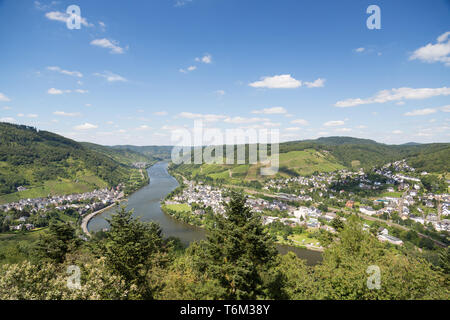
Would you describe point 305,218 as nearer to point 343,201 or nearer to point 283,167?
point 343,201

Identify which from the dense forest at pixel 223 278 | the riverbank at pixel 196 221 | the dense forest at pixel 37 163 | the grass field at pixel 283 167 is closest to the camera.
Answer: the dense forest at pixel 223 278

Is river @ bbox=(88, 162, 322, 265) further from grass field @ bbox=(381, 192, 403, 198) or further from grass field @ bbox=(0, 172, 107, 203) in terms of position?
grass field @ bbox=(381, 192, 403, 198)

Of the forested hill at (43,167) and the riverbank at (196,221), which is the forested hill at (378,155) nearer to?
the riverbank at (196,221)

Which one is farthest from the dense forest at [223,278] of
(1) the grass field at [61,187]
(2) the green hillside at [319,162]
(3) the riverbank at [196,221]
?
(2) the green hillside at [319,162]

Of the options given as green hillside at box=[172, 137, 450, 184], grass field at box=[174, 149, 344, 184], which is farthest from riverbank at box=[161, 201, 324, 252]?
green hillside at box=[172, 137, 450, 184]

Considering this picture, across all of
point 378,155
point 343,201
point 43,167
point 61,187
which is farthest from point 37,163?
point 378,155

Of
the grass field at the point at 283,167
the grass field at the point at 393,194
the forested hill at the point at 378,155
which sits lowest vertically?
the grass field at the point at 393,194
